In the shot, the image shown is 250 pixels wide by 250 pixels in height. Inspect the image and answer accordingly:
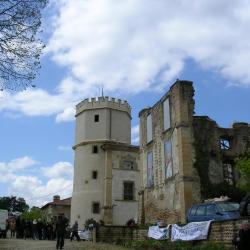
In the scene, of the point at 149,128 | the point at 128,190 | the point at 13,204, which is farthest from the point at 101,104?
the point at 13,204

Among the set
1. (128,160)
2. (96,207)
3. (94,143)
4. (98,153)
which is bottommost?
(96,207)

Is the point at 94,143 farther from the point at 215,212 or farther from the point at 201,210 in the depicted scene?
the point at 215,212

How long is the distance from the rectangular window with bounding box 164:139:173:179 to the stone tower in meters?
15.0

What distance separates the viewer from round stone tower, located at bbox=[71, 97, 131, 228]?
150 ft

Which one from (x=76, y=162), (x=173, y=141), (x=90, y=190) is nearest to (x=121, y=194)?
(x=90, y=190)

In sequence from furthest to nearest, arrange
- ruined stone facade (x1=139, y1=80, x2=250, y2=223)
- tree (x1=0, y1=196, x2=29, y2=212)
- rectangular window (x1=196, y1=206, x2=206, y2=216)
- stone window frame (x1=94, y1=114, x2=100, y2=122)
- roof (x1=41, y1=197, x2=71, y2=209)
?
1. tree (x1=0, y1=196, x2=29, y2=212)
2. roof (x1=41, y1=197, x2=71, y2=209)
3. stone window frame (x1=94, y1=114, x2=100, y2=122)
4. ruined stone facade (x1=139, y1=80, x2=250, y2=223)
5. rectangular window (x1=196, y1=206, x2=206, y2=216)

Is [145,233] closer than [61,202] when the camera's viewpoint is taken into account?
Yes

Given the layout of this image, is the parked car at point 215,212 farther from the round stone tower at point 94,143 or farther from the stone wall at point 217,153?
the round stone tower at point 94,143

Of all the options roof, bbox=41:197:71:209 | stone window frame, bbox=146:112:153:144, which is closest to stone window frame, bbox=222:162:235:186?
stone window frame, bbox=146:112:153:144

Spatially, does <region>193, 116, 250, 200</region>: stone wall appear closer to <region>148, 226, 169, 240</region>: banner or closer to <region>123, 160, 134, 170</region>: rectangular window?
<region>148, 226, 169, 240</region>: banner

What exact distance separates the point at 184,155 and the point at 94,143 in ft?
64.4

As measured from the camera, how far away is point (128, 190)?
154 feet

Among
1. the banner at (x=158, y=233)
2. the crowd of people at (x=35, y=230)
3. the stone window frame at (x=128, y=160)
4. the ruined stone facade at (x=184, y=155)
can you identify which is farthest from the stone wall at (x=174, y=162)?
the stone window frame at (x=128, y=160)

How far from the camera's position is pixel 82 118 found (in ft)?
164
